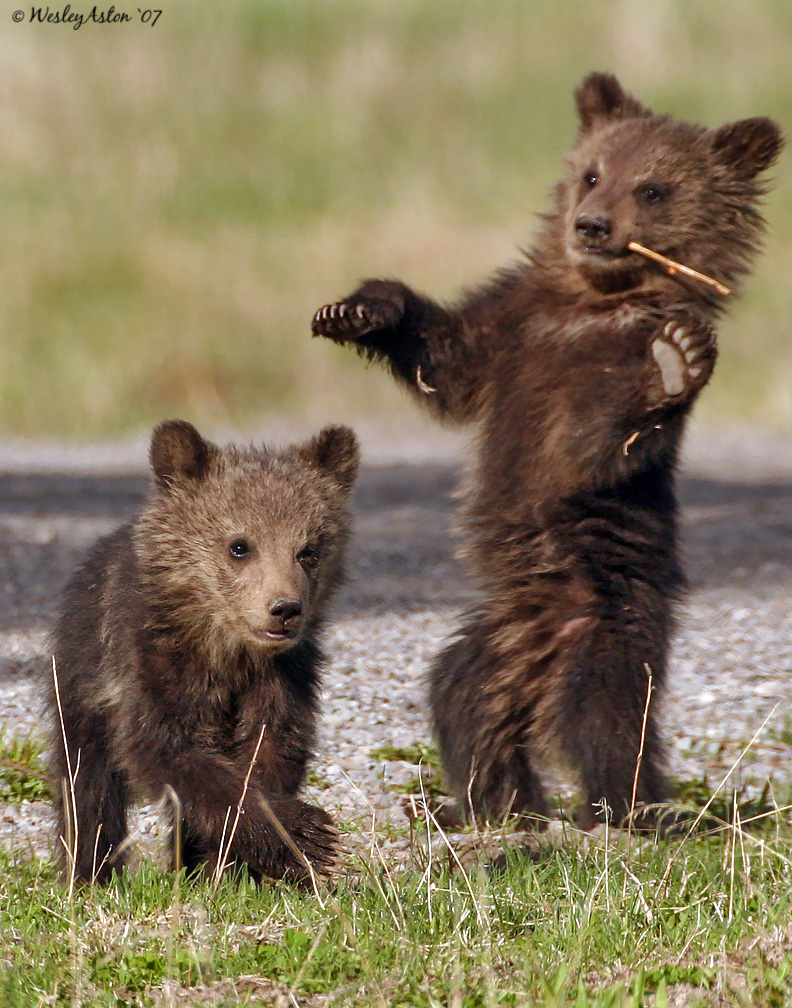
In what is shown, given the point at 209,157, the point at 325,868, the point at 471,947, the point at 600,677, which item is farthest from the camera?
the point at 209,157

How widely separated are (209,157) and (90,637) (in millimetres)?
17847

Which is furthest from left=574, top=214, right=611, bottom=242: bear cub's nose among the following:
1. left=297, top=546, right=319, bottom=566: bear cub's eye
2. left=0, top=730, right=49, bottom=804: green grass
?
left=0, top=730, right=49, bottom=804: green grass

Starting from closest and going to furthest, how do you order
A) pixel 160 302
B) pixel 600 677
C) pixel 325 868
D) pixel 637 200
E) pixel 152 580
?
Result: pixel 325 868, pixel 152 580, pixel 600 677, pixel 637 200, pixel 160 302

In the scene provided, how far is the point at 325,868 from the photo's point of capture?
3930 mm

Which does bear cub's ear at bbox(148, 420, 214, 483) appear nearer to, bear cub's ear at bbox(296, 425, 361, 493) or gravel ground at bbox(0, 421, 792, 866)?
bear cub's ear at bbox(296, 425, 361, 493)

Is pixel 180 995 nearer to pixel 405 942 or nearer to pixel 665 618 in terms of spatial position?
pixel 405 942

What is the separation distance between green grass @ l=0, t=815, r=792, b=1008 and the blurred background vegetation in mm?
11808

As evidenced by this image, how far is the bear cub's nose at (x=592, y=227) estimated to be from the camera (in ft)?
16.7

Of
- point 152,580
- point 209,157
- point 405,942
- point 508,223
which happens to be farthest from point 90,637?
point 209,157

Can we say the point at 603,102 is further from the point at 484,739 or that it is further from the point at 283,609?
the point at 283,609

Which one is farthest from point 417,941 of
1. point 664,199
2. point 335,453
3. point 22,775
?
point 664,199

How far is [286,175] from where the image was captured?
21172 mm

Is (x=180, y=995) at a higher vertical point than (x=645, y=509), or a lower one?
lower

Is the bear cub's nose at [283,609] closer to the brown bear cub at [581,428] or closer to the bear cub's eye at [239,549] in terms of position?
the bear cub's eye at [239,549]
